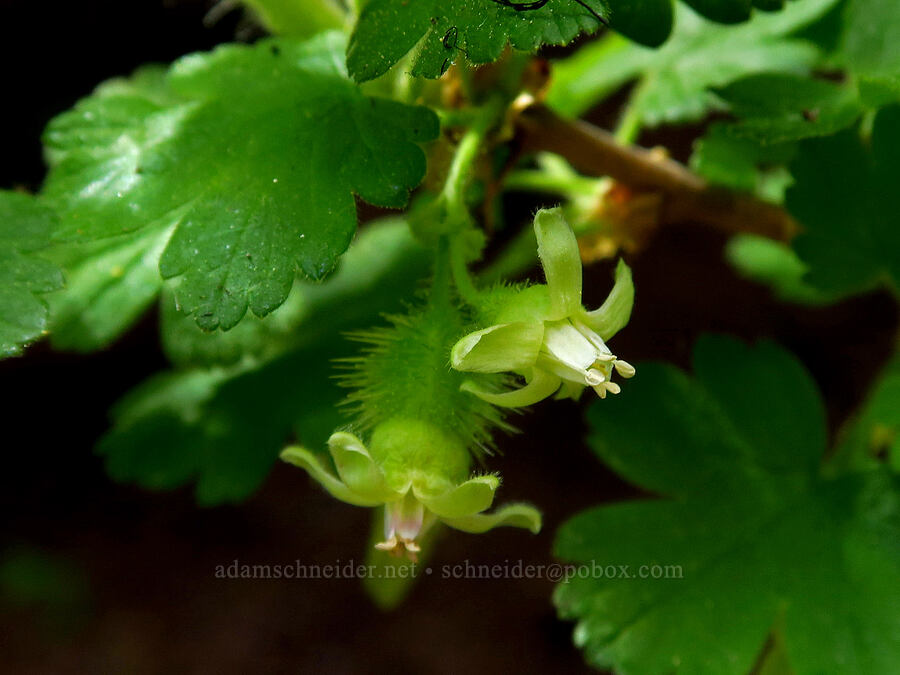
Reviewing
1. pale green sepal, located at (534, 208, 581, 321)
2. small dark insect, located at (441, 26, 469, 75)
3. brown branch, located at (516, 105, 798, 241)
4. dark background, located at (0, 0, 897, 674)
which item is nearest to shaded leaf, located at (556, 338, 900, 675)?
brown branch, located at (516, 105, 798, 241)

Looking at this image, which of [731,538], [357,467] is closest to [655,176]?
[731,538]

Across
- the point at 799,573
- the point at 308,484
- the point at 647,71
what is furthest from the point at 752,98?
the point at 308,484

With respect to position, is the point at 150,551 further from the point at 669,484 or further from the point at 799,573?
the point at 799,573

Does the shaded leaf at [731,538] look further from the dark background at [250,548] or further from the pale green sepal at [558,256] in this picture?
the dark background at [250,548]

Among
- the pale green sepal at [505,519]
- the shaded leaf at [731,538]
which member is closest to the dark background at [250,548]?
the shaded leaf at [731,538]

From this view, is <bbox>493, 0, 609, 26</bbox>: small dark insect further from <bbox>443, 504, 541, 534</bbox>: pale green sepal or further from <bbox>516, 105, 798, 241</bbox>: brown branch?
<bbox>443, 504, 541, 534</bbox>: pale green sepal
